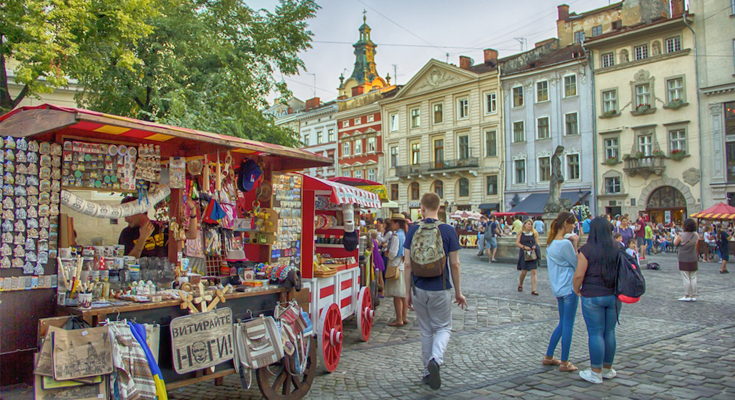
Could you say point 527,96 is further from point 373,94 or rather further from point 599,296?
point 599,296

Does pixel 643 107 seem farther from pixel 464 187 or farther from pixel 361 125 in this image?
pixel 361 125

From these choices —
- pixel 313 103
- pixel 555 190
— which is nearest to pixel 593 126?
pixel 555 190

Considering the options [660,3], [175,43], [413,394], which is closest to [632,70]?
[660,3]

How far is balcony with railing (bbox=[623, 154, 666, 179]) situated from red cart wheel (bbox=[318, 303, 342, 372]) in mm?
31419

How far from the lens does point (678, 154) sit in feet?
104

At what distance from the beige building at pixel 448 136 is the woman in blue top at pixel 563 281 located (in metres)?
35.3

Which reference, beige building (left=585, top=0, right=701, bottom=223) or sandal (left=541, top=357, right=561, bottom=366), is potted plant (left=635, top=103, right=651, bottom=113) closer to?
beige building (left=585, top=0, right=701, bottom=223)

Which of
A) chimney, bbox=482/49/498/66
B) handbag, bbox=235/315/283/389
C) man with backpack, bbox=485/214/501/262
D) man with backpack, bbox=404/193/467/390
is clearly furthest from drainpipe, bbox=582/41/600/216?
handbag, bbox=235/315/283/389

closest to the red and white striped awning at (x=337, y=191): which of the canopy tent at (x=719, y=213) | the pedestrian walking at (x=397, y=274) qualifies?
the pedestrian walking at (x=397, y=274)

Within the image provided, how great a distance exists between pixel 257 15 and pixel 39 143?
1482cm

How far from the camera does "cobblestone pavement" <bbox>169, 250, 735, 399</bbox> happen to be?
5.37 meters

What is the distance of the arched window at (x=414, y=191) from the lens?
47.1 m

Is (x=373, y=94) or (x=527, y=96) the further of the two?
(x=373, y=94)

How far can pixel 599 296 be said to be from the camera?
533 cm
